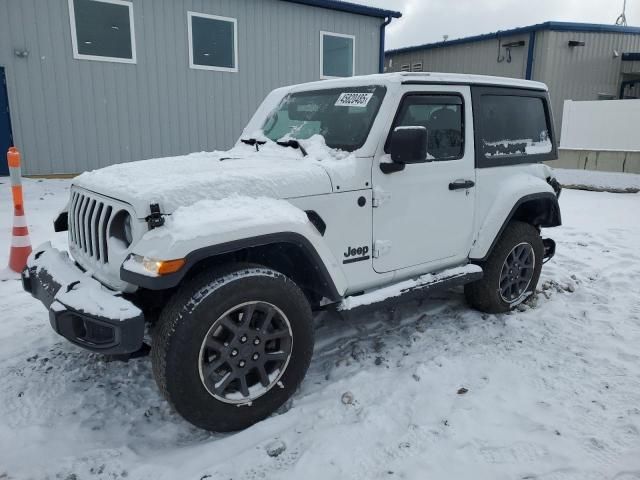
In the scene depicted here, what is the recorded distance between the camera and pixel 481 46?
18000 mm

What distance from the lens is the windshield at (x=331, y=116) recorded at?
3281 mm

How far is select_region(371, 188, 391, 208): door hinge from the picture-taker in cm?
314

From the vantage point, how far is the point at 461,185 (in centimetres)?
361

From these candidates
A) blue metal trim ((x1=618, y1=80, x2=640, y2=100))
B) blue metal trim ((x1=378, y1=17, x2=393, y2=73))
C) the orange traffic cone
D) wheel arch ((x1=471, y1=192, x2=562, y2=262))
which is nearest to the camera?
wheel arch ((x1=471, y1=192, x2=562, y2=262))

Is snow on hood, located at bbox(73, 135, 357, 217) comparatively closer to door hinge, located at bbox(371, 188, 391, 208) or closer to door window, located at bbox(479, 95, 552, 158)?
door hinge, located at bbox(371, 188, 391, 208)

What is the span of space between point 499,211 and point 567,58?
14917 mm

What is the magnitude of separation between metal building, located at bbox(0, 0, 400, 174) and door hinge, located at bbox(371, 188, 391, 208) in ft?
26.8

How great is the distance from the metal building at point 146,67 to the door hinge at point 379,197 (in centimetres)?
817

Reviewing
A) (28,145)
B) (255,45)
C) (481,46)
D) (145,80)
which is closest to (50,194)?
(28,145)

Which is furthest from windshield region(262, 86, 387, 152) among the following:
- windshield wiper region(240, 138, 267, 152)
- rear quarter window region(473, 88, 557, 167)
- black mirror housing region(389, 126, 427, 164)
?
rear quarter window region(473, 88, 557, 167)

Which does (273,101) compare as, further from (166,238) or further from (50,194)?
(50,194)

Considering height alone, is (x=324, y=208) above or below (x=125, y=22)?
below

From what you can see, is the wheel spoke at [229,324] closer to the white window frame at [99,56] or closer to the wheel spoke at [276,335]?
the wheel spoke at [276,335]

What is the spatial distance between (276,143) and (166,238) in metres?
1.52
